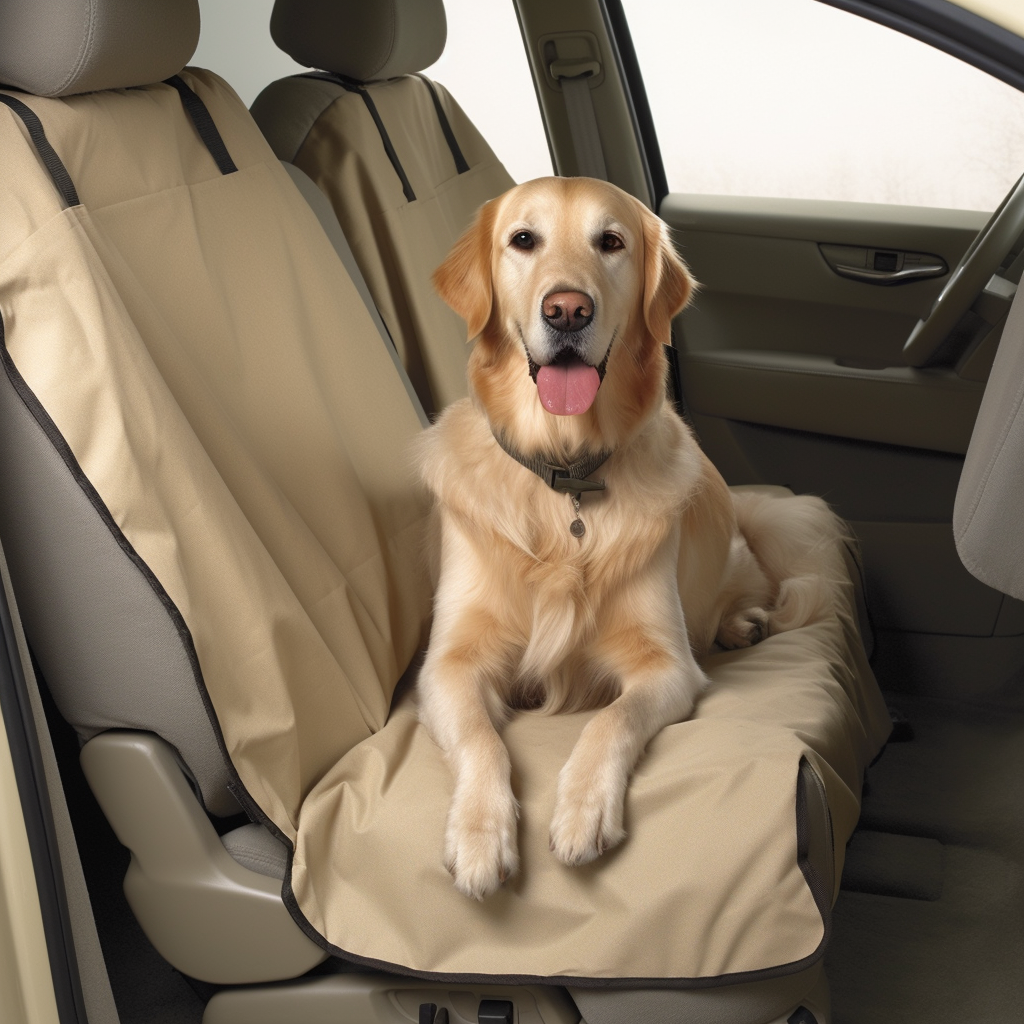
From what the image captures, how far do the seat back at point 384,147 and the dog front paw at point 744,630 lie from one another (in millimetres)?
835

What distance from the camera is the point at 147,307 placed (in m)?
1.57

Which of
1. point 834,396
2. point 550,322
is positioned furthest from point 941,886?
point 550,322

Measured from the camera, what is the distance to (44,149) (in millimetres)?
1453

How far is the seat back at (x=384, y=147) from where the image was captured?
7.55 ft

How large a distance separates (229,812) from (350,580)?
1.52 ft

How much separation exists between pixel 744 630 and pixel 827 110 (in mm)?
1466

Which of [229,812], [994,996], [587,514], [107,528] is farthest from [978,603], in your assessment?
[107,528]

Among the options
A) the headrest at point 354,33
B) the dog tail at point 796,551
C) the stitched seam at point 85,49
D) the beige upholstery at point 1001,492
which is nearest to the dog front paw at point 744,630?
the dog tail at point 796,551

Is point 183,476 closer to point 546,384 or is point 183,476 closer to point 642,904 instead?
point 546,384

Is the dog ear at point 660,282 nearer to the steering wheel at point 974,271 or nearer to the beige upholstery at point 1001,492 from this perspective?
the beige upholstery at point 1001,492

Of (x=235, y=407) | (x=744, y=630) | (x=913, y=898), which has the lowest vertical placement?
(x=913, y=898)

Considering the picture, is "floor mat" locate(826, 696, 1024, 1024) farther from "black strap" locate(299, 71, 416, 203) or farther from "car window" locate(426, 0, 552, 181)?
"car window" locate(426, 0, 552, 181)

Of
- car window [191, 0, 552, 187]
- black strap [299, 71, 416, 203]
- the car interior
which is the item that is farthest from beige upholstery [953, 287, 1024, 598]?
car window [191, 0, 552, 187]

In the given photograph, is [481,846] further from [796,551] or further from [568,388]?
[796,551]
